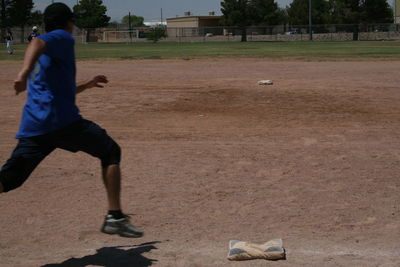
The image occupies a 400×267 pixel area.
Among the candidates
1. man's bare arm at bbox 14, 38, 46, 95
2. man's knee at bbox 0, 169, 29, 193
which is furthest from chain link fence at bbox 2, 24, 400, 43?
man's bare arm at bbox 14, 38, 46, 95

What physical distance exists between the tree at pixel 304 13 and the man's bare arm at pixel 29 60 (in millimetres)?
78929

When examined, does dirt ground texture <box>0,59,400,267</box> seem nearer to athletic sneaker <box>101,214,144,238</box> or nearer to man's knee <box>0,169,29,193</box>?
athletic sneaker <box>101,214,144,238</box>

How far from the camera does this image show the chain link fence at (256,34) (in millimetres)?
72688

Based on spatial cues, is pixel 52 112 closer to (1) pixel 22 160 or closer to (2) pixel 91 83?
(1) pixel 22 160

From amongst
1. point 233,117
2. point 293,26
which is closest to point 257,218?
point 233,117

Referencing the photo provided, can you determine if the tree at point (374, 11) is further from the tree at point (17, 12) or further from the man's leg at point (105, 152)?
the man's leg at point (105, 152)

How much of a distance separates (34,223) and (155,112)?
→ 7.06 m

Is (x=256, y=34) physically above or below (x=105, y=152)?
above

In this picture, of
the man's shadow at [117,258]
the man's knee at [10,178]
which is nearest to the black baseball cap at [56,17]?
the man's knee at [10,178]

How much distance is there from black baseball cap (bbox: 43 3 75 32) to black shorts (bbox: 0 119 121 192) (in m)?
0.77

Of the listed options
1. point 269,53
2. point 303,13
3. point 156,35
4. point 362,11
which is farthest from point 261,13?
point 269,53

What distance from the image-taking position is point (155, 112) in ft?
42.4

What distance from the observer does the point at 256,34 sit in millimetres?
80938

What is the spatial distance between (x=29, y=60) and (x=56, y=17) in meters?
0.52
